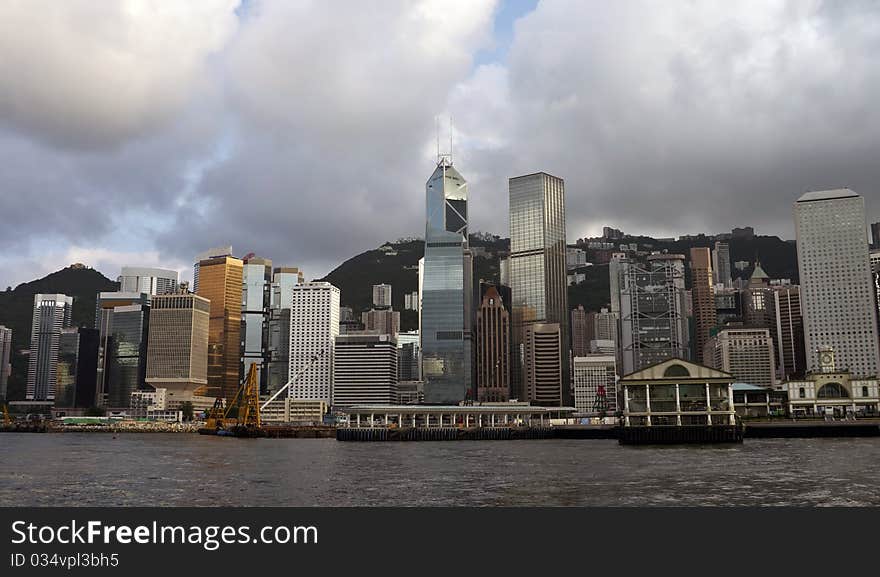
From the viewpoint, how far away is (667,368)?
126438mm

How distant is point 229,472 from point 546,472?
25.3 meters

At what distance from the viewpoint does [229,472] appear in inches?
2534

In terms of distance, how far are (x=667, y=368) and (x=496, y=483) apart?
81.7m

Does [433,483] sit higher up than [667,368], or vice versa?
[667,368]

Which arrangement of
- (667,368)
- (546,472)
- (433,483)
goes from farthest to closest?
(667,368)
(546,472)
(433,483)

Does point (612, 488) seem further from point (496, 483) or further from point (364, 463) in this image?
point (364, 463)

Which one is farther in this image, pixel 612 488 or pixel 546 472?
pixel 546 472
